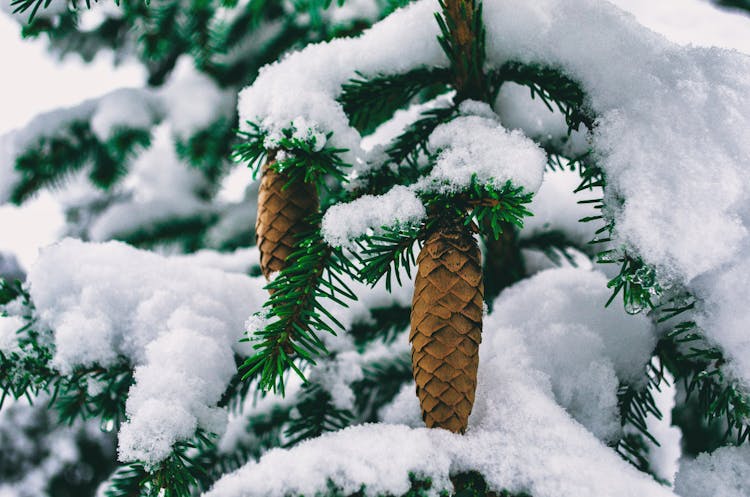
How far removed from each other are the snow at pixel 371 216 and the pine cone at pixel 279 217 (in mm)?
108

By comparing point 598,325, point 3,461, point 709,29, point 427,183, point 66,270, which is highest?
point 709,29

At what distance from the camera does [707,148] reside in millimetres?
592

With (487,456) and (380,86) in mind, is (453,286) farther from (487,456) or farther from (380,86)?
(380,86)

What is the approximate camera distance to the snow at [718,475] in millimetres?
628

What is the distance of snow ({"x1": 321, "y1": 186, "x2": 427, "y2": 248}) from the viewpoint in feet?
2.02

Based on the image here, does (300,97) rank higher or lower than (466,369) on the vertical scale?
higher

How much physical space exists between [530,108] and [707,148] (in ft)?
1.13

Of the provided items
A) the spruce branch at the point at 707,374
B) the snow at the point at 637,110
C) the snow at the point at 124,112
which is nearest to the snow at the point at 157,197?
the snow at the point at 124,112

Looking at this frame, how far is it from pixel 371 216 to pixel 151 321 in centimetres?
43

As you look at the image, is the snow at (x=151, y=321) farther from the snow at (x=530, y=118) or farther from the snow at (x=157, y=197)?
the snow at (x=157, y=197)

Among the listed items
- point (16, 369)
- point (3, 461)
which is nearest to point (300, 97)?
point (16, 369)

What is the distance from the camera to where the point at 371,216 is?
0.63m

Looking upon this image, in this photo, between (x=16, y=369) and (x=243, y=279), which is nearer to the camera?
(x=16, y=369)

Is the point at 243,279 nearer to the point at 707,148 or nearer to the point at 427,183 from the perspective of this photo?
the point at 427,183
